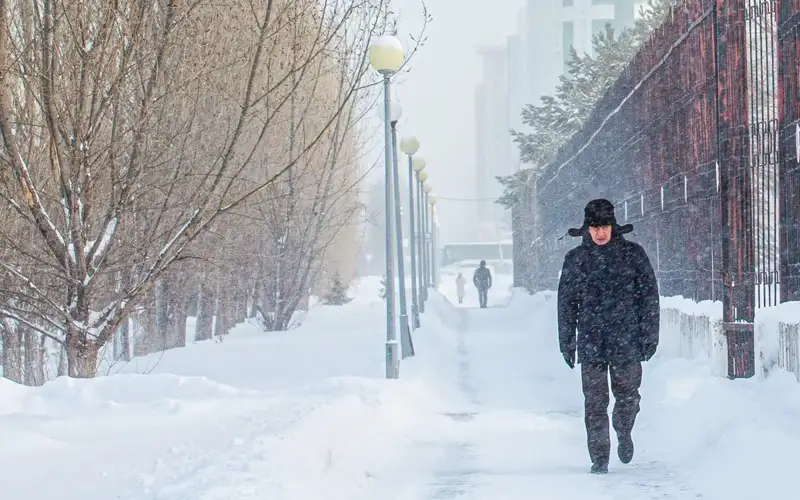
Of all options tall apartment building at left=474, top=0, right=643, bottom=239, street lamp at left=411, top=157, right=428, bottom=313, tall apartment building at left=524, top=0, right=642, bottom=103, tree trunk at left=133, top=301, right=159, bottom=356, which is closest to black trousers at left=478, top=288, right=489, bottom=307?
street lamp at left=411, top=157, right=428, bottom=313

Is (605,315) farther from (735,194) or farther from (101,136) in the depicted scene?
(101,136)

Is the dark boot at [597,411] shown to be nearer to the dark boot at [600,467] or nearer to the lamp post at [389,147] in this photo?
the dark boot at [600,467]

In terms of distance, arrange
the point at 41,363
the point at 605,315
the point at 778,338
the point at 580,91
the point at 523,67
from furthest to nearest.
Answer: the point at 523,67, the point at 580,91, the point at 41,363, the point at 778,338, the point at 605,315

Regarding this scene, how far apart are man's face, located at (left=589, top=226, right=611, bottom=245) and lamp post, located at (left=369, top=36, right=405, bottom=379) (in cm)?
694

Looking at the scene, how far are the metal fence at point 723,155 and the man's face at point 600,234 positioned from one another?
7.76 feet

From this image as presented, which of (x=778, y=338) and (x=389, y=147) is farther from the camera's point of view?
(x=389, y=147)

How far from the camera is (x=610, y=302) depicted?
787cm

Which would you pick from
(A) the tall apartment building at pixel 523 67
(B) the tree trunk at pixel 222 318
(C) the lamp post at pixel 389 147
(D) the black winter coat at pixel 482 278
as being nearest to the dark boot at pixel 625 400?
(C) the lamp post at pixel 389 147

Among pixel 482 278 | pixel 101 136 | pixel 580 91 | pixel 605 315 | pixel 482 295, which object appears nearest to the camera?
pixel 605 315

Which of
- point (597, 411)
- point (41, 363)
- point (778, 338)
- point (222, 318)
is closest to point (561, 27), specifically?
point (222, 318)

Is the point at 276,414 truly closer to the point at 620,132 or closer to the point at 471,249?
the point at 620,132

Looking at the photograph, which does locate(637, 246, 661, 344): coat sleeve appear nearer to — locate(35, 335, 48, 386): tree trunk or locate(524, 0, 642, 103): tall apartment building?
locate(35, 335, 48, 386): tree trunk

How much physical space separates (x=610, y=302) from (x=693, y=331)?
4809mm

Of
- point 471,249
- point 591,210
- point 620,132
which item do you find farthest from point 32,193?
point 471,249
